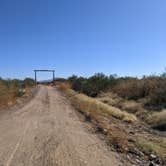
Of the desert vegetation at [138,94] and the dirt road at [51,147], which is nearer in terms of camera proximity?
the dirt road at [51,147]

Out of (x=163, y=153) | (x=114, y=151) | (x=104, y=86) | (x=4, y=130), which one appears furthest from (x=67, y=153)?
(x=104, y=86)

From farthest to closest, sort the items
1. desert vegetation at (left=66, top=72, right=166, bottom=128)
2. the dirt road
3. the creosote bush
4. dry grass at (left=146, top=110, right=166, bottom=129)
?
the creosote bush
desert vegetation at (left=66, top=72, right=166, bottom=128)
dry grass at (left=146, top=110, right=166, bottom=129)
the dirt road

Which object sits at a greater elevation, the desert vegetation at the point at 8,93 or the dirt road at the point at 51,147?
the desert vegetation at the point at 8,93

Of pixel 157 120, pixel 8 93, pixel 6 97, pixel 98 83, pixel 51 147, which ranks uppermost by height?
pixel 98 83

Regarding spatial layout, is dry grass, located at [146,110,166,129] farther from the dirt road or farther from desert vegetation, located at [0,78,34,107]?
desert vegetation, located at [0,78,34,107]

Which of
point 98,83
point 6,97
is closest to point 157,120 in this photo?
point 6,97

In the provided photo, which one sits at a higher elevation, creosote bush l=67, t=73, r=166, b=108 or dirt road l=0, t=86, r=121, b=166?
creosote bush l=67, t=73, r=166, b=108

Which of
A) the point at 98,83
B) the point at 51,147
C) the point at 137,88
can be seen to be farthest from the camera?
the point at 98,83

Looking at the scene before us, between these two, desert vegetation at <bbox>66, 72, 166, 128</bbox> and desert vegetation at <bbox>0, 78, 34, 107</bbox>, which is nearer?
desert vegetation at <bbox>66, 72, 166, 128</bbox>

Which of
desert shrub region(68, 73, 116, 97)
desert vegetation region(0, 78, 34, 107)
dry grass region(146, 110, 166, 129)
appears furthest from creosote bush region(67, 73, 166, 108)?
desert vegetation region(0, 78, 34, 107)

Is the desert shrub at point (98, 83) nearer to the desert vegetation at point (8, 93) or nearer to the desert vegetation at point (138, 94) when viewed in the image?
the desert vegetation at point (138, 94)

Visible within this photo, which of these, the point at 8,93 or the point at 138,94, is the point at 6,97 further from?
the point at 138,94

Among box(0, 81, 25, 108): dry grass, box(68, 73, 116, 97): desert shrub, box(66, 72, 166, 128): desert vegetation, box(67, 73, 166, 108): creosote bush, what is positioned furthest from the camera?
box(68, 73, 116, 97): desert shrub

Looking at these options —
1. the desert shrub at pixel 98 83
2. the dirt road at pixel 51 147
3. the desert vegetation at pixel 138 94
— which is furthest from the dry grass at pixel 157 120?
the desert shrub at pixel 98 83
